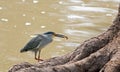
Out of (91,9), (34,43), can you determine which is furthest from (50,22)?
(34,43)

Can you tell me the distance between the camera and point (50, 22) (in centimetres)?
1227

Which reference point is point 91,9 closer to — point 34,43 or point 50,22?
point 50,22

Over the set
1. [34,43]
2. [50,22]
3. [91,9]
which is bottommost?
[91,9]

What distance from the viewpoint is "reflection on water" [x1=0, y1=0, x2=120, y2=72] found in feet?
33.3

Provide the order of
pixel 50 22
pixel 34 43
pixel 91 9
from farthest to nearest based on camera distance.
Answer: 1. pixel 91 9
2. pixel 50 22
3. pixel 34 43

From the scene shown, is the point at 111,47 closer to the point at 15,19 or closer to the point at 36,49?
the point at 36,49

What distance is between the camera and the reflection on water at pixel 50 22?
10160 mm

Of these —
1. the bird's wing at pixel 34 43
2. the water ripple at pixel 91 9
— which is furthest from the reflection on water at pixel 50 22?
the bird's wing at pixel 34 43

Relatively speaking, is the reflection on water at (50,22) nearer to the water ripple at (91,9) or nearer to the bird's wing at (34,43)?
the water ripple at (91,9)

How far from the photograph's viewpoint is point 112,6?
14.3 m

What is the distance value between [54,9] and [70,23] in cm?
154

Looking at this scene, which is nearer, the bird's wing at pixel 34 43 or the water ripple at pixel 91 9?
the bird's wing at pixel 34 43

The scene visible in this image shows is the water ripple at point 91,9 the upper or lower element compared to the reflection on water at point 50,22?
lower

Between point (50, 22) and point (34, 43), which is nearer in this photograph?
point (34, 43)
